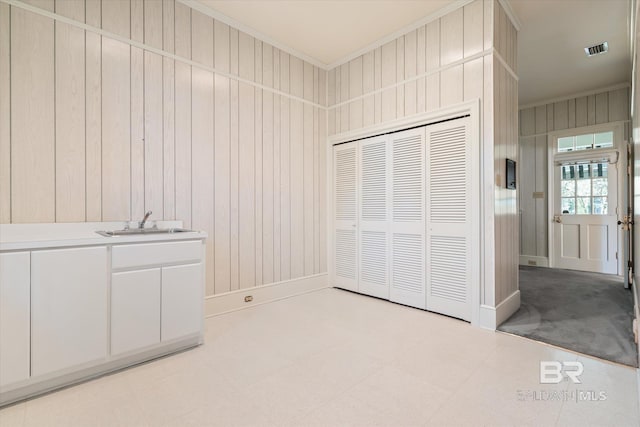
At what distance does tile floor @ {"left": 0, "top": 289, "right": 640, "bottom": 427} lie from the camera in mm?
1549

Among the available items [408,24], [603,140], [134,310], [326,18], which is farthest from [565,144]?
→ [134,310]

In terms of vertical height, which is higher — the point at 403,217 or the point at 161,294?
the point at 403,217

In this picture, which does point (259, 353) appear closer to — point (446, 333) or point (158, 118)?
point (446, 333)

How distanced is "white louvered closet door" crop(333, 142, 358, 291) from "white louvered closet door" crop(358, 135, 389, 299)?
10 cm

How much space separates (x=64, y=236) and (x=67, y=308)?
44 cm

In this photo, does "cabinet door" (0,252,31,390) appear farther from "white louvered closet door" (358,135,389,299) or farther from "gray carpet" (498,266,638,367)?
"gray carpet" (498,266,638,367)

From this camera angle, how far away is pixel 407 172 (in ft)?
11.1

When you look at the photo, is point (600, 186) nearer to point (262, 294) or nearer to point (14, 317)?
point (262, 294)

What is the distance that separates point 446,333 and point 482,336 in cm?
28

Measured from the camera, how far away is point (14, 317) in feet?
5.46

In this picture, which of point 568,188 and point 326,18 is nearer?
point 326,18

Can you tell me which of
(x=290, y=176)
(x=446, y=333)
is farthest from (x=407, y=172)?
(x=446, y=333)

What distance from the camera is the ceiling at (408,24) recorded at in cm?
301

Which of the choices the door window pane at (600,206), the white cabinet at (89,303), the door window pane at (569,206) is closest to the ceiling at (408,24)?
the door window pane at (600,206)
